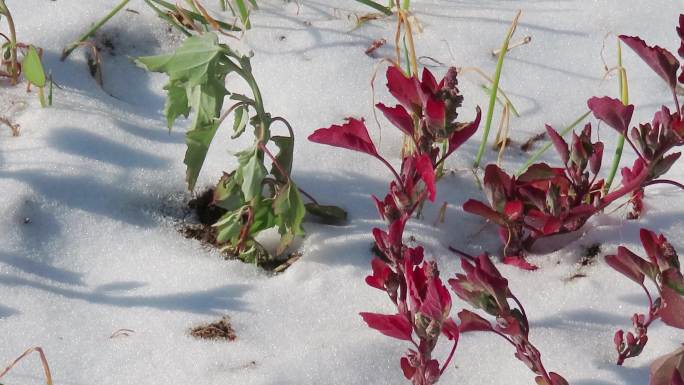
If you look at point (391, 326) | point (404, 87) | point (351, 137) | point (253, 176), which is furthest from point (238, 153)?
point (391, 326)

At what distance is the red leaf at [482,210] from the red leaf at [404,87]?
20 centimetres

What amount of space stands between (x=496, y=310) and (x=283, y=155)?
19.6 inches

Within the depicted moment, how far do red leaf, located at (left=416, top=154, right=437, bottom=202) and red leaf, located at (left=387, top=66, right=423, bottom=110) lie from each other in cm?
9

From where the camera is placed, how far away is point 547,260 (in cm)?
158

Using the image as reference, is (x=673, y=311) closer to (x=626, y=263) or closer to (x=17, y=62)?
(x=626, y=263)

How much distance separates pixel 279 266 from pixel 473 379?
416mm

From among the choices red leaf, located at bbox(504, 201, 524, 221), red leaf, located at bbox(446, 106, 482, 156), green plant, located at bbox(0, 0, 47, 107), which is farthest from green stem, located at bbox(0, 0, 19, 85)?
red leaf, located at bbox(504, 201, 524, 221)

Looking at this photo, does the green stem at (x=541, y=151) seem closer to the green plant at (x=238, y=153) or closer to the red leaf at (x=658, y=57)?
the red leaf at (x=658, y=57)

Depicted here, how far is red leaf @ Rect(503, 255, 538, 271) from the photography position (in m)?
1.54

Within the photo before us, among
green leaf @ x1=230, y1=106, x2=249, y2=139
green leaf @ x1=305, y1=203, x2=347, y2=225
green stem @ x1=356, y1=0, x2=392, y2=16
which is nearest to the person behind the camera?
green leaf @ x1=230, y1=106, x2=249, y2=139

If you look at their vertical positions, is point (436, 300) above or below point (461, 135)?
below

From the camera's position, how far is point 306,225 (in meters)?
1.64

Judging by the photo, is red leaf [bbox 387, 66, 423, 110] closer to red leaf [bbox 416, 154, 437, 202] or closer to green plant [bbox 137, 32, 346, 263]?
red leaf [bbox 416, 154, 437, 202]

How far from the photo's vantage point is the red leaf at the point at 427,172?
1354 mm
